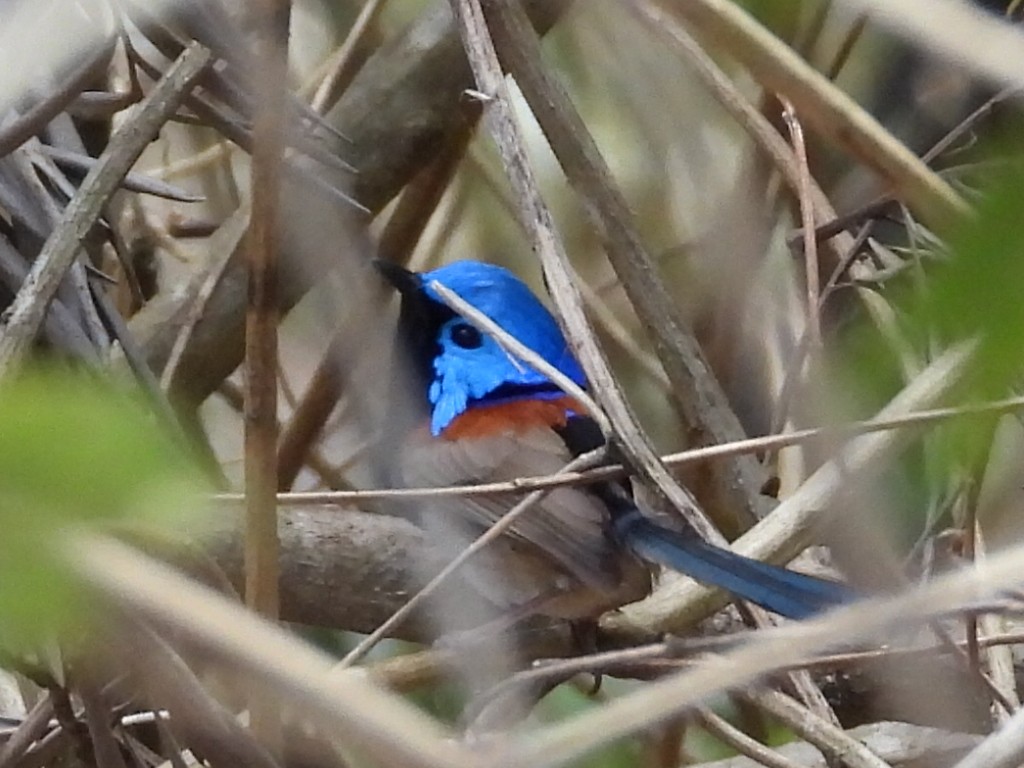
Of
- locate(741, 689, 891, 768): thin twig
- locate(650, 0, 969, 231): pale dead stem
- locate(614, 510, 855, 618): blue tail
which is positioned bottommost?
→ locate(741, 689, 891, 768): thin twig

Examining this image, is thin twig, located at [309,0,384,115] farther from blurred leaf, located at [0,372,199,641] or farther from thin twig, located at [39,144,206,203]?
blurred leaf, located at [0,372,199,641]

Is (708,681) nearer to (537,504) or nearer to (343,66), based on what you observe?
(537,504)

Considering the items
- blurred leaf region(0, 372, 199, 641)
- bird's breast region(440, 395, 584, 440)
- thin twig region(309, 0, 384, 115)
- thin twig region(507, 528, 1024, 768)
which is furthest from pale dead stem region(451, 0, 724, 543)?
bird's breast region(440, 395, 584, 440)

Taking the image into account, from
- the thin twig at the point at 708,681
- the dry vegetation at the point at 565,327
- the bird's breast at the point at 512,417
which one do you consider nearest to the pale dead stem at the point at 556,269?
the dry vegetation at the point at 565,327

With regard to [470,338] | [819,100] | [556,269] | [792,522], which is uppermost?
[819,100]

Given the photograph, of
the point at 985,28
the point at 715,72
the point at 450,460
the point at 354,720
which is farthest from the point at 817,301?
the point at 354,720

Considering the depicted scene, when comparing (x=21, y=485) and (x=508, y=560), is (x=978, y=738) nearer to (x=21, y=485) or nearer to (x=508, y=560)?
(x=508, y=560)

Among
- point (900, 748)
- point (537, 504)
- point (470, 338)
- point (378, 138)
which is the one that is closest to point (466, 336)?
point (470, 338)

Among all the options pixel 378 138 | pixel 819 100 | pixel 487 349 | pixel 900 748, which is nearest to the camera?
pixel 819 100
